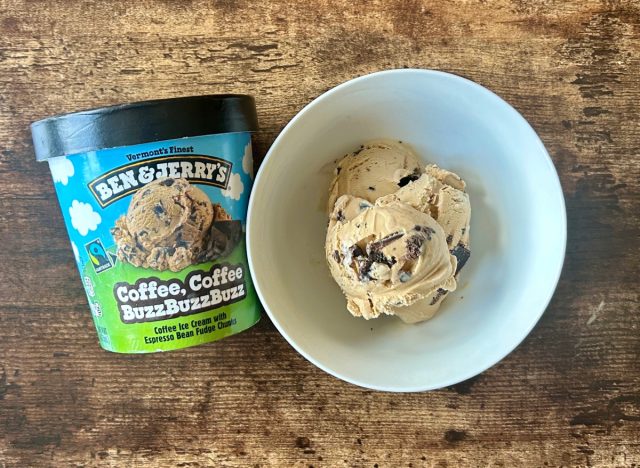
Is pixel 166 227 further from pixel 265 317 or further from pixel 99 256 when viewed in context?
pixel 265 317

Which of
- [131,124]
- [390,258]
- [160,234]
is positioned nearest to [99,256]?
[160,234]

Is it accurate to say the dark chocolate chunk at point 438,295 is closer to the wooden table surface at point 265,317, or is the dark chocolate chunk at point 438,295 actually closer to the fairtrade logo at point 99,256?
the wooden table surface at point 265,317

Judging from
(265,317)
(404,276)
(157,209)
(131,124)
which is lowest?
(265,317)

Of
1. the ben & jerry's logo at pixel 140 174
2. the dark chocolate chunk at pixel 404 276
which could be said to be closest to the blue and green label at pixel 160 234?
the ben & jerry's logo at pixel 140 174

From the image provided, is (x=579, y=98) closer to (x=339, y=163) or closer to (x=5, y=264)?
(x=339, y=163)

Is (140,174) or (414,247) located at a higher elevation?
(140,174)

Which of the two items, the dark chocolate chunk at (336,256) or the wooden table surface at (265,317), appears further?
the wooden table surface at (265,317)

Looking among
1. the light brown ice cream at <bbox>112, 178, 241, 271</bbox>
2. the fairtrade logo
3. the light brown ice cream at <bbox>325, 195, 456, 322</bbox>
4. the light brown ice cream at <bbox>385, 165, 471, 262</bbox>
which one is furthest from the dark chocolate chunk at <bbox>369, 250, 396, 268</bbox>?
the fairtrade logo

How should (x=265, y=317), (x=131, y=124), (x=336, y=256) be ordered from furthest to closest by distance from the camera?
1. (x=265, y=317)
2. (x=336, y=256)
3. (x=131, y=124)
